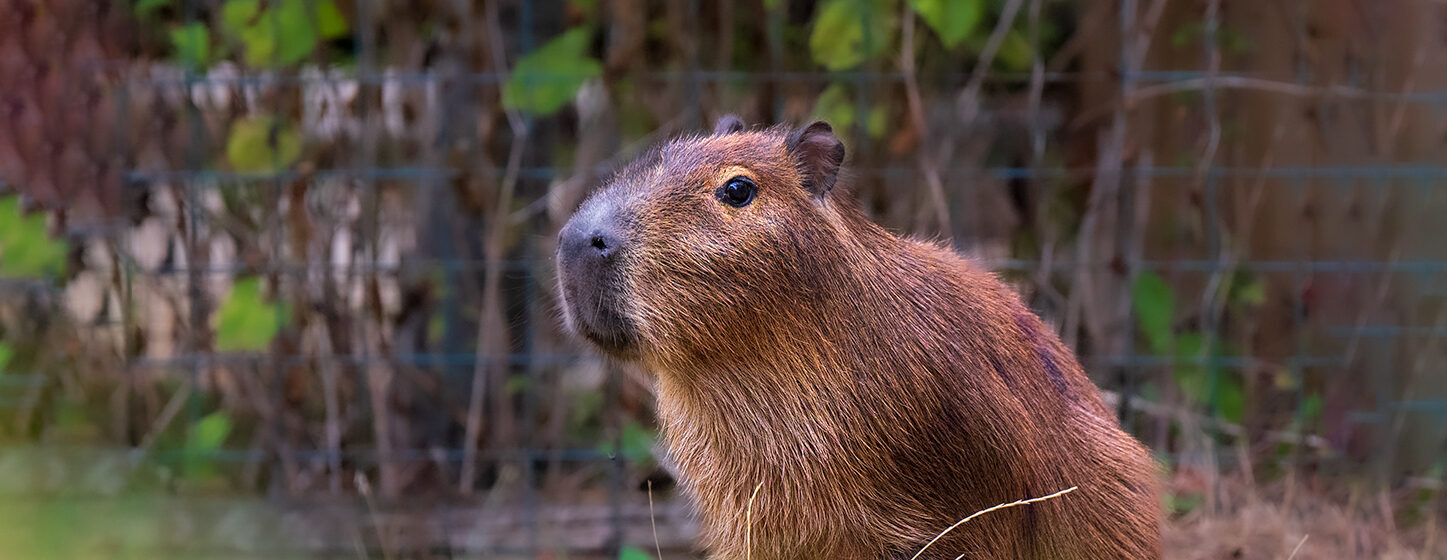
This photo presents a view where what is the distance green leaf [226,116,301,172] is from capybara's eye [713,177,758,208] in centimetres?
240

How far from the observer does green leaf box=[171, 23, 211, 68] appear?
147 inches

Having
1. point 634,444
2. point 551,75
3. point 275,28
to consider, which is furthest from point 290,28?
A: point 634,444

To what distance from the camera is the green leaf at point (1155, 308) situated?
3980mm

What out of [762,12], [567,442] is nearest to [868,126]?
[762,12]

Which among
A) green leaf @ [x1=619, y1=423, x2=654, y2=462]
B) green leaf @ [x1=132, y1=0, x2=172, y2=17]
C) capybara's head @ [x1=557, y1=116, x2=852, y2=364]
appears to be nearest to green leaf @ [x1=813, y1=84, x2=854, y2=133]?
green leaf @ [x1=619, y1=423, x2=654, y2=462]

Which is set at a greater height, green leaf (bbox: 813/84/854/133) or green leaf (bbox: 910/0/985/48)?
green leaf (bbox: 910/0/985/48)

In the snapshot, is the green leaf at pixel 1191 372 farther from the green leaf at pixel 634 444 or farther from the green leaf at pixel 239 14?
the green leaf at pixel 239 14

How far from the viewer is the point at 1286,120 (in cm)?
412

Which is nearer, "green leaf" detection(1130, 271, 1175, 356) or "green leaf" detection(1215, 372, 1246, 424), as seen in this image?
"green leaf" detection(1130, 271, 1175, 356)

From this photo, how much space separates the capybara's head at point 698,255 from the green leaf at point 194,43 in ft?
7.97

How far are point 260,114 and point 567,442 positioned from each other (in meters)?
1.57

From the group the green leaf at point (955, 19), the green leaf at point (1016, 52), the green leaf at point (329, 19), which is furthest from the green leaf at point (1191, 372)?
the green leaf at point (329, 19)

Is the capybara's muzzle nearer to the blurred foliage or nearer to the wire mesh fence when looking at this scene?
the wire mesh fence

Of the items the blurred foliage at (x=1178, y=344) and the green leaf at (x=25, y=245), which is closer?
the green leaf at (x=25, y=245)
